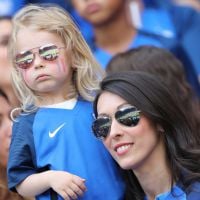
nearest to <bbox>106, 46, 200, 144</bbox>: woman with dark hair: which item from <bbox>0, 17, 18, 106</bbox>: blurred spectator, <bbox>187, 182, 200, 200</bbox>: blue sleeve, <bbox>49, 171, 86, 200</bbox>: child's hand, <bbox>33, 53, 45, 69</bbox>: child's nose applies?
<bbox>0, 17, 18, 106</bbox>: blurred spectator

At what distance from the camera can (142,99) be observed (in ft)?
7.77

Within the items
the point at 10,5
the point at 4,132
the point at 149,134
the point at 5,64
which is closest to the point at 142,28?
the point at 10,5

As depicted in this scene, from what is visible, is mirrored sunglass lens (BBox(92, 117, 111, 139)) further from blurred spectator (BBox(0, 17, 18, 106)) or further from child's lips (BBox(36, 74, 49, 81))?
blurred spectator (BBox(0, 17, 18, 106))

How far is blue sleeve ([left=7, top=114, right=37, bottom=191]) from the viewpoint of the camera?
Answer: 2424mm

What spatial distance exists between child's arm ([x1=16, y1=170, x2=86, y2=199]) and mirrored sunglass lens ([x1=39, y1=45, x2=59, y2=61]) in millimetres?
446

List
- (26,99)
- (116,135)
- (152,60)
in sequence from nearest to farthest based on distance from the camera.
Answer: (116,135)
(26,99)
(152,60)

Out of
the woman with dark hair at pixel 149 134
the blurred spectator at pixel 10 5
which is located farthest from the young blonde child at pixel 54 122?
the blurred spectator at pixel 10 5

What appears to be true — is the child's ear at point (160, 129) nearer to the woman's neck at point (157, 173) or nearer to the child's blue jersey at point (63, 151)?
the woman's neck at point (157, 173)

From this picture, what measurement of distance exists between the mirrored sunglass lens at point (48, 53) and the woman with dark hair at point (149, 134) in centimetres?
22

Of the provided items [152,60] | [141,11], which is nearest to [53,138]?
[152,60]

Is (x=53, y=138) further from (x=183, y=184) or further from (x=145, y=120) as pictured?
(x=183, y=184)

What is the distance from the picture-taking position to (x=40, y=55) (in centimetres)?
247

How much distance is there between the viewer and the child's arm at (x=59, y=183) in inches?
91.3

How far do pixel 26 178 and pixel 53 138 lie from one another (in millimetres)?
186
